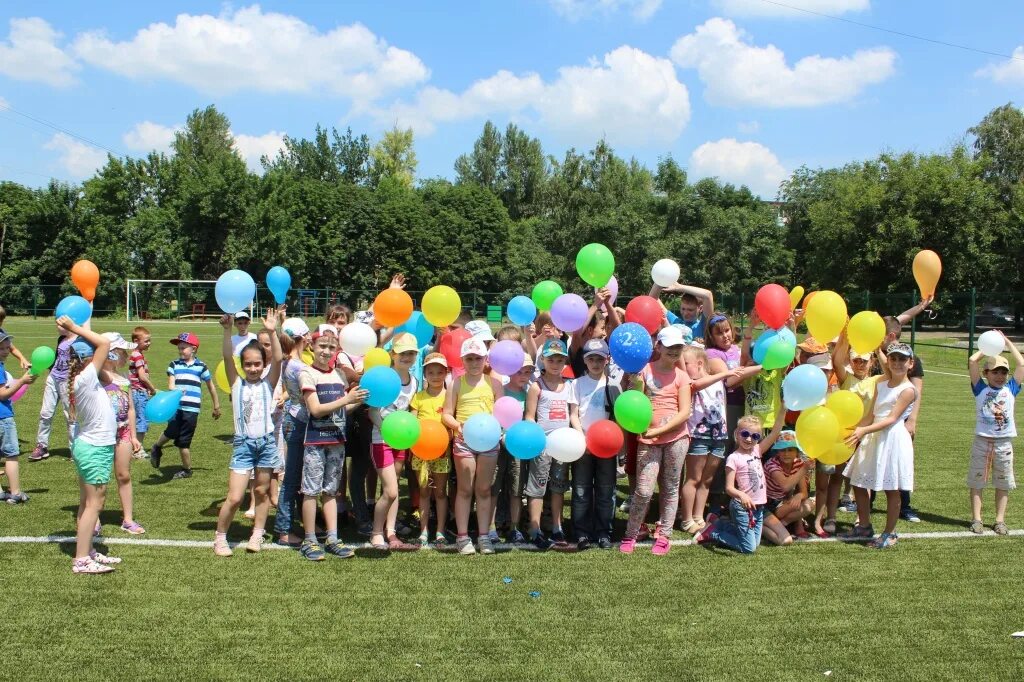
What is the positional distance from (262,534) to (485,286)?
46.7 m

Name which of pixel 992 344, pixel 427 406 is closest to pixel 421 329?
pixel 427 406

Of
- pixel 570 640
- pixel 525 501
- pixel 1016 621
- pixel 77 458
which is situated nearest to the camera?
pixel 570 640

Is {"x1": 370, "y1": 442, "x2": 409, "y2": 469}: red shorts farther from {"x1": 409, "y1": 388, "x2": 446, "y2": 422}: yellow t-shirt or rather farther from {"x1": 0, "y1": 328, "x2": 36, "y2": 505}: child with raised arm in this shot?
{"x1": 0, "y1": 328, "x2": 36, "y2": 505}: child with raised arm

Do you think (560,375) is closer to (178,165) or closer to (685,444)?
(685,444)

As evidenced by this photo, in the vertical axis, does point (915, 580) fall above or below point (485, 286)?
below

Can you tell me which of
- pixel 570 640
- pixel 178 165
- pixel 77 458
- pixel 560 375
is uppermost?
pixel 178 165

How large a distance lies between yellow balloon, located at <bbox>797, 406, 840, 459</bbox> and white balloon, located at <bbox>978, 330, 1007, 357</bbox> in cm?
181

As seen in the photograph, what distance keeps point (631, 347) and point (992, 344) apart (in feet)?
10.5

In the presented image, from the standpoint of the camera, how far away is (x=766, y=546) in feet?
19.7

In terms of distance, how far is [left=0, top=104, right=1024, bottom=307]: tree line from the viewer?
33.2 meters

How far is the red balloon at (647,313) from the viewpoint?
639 centimetres

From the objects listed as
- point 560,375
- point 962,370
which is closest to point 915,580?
point 560,375

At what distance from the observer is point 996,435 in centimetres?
646

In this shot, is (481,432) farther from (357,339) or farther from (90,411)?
(90,411)
